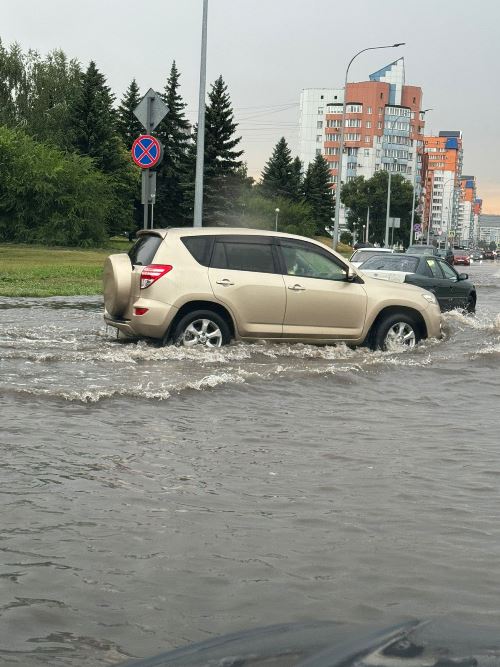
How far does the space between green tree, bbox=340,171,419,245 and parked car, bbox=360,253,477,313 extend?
111621 millimetres

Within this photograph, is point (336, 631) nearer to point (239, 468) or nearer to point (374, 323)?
point (239, 468)

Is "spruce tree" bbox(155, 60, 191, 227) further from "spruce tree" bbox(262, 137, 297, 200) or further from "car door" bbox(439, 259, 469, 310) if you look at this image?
"car door" bbox(439, 259, 469, 310)

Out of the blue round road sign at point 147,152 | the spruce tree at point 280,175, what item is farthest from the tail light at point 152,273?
the spruce tree at point 280,175

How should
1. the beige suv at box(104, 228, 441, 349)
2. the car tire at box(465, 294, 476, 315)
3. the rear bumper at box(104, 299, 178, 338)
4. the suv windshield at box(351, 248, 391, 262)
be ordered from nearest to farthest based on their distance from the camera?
the rear bumper at box(104, 299, 178, 338) < the beige suv at box(104, 228, 441, 349) < the car tire at box(465, 294, 476, 315) < the suv windshield at box(351, 248, 391, 262)

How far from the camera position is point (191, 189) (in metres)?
74.5

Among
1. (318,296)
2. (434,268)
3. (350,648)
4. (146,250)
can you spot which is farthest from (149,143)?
(350,648)

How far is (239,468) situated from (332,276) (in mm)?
6481

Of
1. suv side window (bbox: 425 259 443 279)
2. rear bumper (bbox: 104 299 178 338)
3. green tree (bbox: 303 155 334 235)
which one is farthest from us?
green tree (bbox: 303 155 334 235)

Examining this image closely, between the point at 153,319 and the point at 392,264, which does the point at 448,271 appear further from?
the point at 153,319

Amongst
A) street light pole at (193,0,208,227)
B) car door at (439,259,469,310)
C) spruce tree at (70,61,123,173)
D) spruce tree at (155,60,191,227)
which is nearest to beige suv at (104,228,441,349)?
car door at (439,259,469,310)

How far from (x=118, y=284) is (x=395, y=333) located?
3600mm

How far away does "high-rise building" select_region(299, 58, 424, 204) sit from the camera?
17738 cm

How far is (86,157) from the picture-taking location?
65625mm

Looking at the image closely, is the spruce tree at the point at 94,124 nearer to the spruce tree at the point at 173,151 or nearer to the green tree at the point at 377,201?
the spruce tree at the point at 173,151
